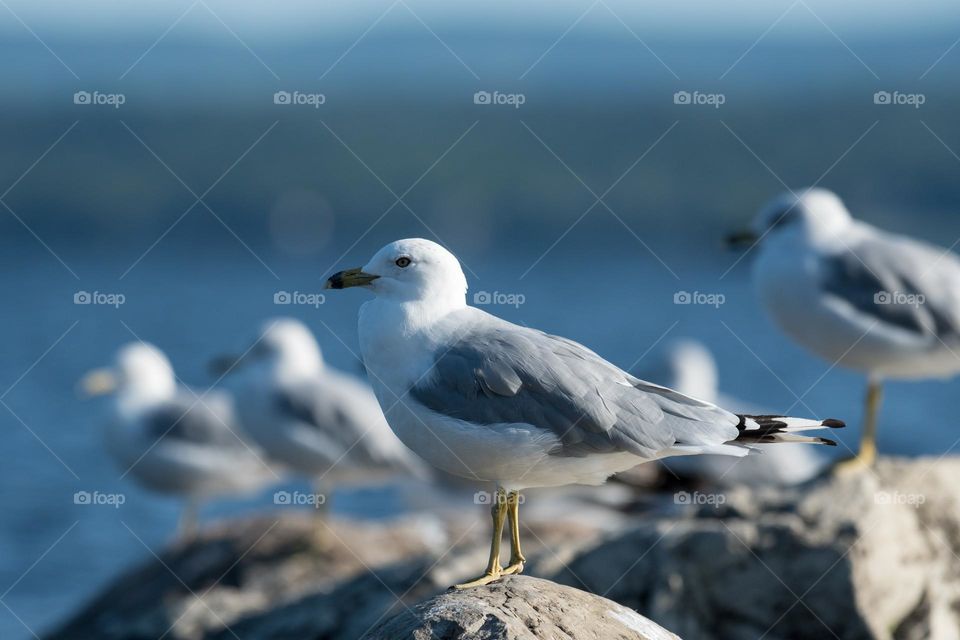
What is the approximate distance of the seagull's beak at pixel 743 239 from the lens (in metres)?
9.94

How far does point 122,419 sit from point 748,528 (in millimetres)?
6767

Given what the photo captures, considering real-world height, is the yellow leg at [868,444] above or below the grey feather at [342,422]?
below

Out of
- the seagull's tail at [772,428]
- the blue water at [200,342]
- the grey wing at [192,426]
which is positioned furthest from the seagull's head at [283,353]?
the seagull's tail at [772,428]

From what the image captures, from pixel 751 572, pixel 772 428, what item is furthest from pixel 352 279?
pixel 751 572

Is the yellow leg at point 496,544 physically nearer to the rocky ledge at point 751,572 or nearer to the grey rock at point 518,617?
the grey rock at point 518,617

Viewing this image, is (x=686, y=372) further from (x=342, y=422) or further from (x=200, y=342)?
(x=200, y=342)

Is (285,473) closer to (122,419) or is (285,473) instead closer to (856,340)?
(122,419)

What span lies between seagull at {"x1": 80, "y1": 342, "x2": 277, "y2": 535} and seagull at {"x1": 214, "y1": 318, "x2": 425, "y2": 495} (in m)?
0.58

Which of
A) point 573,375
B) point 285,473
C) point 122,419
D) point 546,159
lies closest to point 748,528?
point 573,375

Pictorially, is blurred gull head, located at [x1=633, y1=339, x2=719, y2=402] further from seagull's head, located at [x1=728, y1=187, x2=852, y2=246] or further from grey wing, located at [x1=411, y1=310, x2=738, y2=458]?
grey wing, located at [x1=411, y1=310, x2=738, y2=458]

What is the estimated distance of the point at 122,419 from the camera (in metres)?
13.0

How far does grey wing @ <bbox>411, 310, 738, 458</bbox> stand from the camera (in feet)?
18.4

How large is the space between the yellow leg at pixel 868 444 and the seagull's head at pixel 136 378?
21.8 ft

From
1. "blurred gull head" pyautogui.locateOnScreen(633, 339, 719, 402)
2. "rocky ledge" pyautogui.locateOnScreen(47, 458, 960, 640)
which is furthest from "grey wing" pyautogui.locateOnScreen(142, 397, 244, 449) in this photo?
"blurred gull head" pyautogui.locateOnScreen(633, 339, 719, 402)
